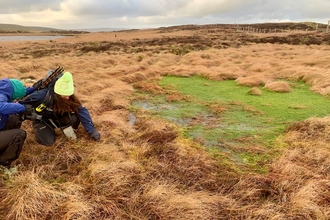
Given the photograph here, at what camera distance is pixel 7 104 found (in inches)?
121

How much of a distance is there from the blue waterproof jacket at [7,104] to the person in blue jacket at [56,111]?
40cm

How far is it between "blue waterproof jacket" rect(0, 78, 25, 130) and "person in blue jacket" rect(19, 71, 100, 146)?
0.40 metres

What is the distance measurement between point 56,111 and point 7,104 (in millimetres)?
881

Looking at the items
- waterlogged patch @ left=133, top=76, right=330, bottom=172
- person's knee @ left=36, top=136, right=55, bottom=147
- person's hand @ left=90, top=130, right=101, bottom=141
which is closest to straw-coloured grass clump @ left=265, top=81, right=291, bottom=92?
waterlogged patch @ left=133, top=76, right=330, bottom=172

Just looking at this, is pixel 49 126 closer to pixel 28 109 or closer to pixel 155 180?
pixel 28 109

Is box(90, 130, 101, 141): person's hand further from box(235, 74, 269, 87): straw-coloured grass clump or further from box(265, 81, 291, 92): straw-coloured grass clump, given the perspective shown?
box(235, 74, 269, 87): straw-coloured grass clump

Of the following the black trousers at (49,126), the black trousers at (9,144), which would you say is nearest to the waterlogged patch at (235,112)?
the black trousers at (49,126)

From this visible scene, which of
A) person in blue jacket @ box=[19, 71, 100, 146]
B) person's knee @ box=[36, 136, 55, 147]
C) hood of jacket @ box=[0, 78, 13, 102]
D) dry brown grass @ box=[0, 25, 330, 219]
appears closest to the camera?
dry brown grass @ box=[0, 25, 330, 219]

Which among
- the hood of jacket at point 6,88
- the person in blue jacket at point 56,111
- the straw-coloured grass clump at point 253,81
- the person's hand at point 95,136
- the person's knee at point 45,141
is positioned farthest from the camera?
the straw-coloured grass clump at point 253,81

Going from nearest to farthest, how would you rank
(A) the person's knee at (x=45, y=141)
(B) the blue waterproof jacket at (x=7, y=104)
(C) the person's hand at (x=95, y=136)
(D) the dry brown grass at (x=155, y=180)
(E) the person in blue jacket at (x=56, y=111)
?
(D) the dry brown grass at (x=155, y=180), (B) the blue waterproof jacket at (x=7, y=104), (E) the person in blue jacket at (x=56, y=111), (A) the person's knee at (x=45, y=141), (C) the person's hand at (x=95, y=136)

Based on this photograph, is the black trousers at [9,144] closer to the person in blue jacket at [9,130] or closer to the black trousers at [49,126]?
the person in blue jacket at [9,130]

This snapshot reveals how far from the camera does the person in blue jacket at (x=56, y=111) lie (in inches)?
143

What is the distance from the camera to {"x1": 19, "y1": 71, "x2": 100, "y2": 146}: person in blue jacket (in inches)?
143

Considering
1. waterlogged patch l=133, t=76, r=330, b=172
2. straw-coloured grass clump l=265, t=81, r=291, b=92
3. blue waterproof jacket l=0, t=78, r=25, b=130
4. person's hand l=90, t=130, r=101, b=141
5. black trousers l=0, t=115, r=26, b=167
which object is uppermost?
blue waterproof jacket l=0, t=78, r=25, b=130
